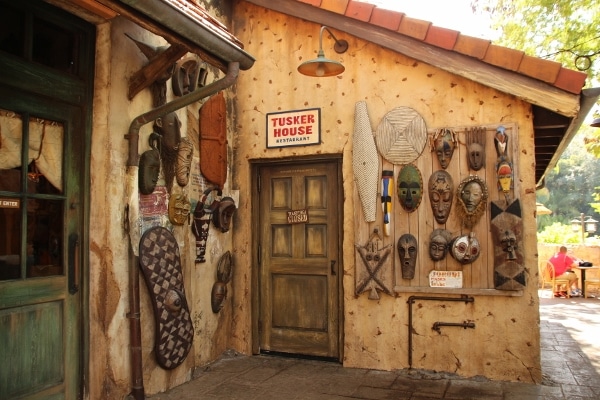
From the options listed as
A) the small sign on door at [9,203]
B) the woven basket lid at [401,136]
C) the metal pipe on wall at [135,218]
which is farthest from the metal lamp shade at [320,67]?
the small sign on door at [9,203]

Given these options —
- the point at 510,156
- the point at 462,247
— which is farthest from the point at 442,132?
the point at 462,247

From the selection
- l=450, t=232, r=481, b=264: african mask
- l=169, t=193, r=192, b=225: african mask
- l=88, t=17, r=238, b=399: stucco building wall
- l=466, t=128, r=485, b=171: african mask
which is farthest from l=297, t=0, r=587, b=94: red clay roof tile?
l=169, t=193, r=192, b=225: african mask

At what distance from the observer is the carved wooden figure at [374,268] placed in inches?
202

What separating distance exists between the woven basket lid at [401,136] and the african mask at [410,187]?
0.38ft

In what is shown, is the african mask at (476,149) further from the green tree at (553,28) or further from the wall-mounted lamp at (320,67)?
the green tree at (553,28)

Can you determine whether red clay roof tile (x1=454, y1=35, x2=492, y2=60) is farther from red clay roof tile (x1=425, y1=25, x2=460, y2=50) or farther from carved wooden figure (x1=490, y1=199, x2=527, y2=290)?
carved wooden figure (x1=490, y1=199, x2=527, y2=290)

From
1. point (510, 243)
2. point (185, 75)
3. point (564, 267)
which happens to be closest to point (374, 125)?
point (510, 243)

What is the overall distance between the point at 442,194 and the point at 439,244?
1.62 feet

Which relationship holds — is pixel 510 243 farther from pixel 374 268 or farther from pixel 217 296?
pixel 217 296

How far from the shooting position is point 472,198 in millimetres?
4824

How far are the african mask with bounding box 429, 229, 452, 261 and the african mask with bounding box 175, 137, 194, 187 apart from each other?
2.48 meters

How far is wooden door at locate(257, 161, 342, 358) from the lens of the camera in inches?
217

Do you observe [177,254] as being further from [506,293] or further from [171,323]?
[506,293]

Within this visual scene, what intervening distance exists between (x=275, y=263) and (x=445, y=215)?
78.5 inches
